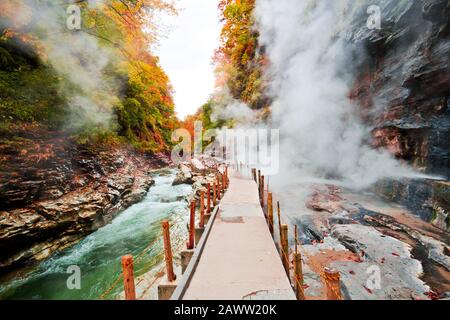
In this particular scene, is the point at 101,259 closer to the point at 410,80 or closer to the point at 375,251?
the point at 375,251

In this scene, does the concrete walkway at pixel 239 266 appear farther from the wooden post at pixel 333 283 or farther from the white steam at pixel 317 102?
the white steam at pixel 317 102

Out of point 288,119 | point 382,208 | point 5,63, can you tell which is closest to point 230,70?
point 288,119

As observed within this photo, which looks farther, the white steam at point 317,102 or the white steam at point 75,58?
the white steam at point 317,102

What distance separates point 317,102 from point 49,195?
56.6ft

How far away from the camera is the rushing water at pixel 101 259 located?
18.4ft

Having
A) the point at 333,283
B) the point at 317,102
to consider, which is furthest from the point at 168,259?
the point at 317,102

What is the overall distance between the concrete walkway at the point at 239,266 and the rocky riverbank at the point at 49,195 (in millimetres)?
5849

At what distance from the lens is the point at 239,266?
148 inches

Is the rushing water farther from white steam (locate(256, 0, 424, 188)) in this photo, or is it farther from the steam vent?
white steam (locate(256, 0, 424, 188))

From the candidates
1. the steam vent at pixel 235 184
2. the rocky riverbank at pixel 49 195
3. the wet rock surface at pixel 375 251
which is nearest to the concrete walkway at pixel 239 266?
the steam vent at pixel 235 184

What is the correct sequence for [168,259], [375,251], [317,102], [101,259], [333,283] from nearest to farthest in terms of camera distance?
[333,283] < [168,259] < [375,251] < [101,259] < [317,102]

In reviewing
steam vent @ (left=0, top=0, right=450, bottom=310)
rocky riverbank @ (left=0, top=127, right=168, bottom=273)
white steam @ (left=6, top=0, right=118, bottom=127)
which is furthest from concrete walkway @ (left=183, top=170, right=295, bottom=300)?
white steam @ (left=6, top=0, right=118, bottom=127)

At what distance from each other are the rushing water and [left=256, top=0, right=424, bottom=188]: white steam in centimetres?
957

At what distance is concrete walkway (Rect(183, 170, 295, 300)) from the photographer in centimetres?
304
